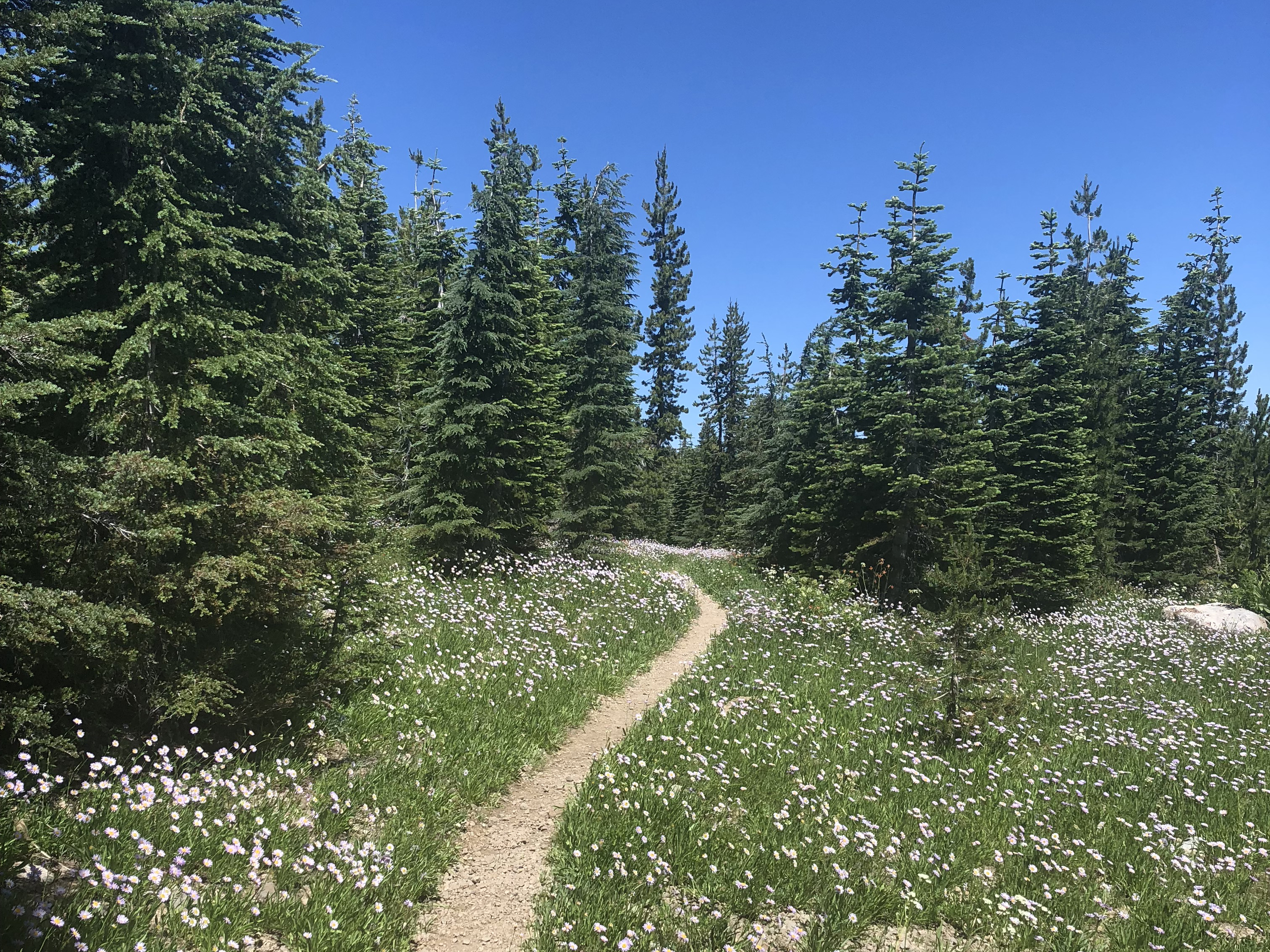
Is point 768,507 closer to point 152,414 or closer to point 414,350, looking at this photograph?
point 414,350

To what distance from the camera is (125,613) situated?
4.48 m

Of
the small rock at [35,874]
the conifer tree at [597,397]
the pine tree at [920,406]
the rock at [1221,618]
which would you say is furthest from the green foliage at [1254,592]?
the small rock at [35,874]

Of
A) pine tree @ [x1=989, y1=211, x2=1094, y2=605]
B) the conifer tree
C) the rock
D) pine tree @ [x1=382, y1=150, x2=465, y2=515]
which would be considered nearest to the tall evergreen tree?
pine tree @ [x1=382, y1=150, x2=465, y2=515]

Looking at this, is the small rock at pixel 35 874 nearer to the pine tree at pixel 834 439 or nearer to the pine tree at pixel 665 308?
the pine tree at pixel 834 439

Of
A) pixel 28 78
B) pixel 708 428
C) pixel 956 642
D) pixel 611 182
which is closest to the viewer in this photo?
pixel 28 78

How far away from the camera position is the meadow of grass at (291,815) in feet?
11.6

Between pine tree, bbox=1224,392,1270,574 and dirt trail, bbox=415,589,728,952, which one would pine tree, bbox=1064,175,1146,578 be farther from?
dirt trail, bbox=415,589,728,952

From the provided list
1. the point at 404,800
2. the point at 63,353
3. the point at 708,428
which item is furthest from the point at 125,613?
the point at 708,428

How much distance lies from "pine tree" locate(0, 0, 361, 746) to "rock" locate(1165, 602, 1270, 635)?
1983cm

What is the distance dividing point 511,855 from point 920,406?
46.6 feet

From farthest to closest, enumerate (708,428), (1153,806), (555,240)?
(708,428) → (555,240) → (1153,806)

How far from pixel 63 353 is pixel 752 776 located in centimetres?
721

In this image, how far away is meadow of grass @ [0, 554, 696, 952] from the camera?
3.53 meters

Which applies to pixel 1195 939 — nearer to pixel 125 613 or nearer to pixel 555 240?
pixel 125 613
